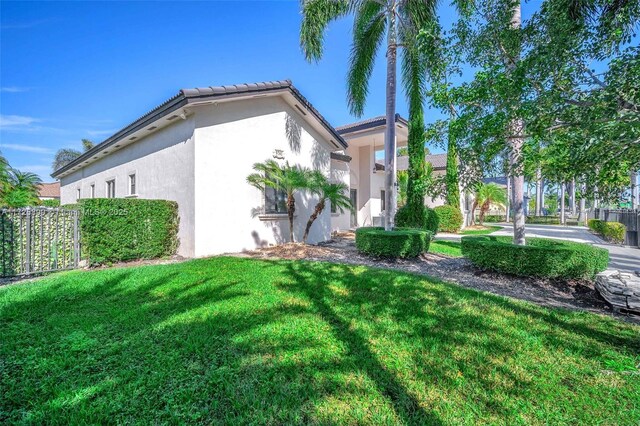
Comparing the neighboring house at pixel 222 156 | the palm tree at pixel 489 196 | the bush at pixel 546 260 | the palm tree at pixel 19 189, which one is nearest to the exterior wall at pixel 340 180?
the neighboring house at pixel 222 156

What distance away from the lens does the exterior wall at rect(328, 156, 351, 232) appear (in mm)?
16141

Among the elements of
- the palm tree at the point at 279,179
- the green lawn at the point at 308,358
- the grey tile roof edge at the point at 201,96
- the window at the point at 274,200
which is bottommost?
the green lawn at the point at 308,358

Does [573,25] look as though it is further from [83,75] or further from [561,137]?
[83,75]

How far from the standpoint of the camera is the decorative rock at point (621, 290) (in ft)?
16.2

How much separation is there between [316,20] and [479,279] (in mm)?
10240

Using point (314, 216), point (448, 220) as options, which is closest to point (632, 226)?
point (448, 220)

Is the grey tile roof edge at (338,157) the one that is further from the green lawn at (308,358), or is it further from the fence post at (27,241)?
the fence post at (27,241)

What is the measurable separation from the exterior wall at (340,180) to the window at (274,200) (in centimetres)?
448

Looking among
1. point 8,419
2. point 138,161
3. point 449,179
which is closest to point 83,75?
point 138,161

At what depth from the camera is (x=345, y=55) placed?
1341 centimetres

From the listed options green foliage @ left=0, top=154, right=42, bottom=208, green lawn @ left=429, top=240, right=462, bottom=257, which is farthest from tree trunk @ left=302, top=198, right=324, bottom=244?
green foliage @ left=0, top=154, right=42, bottom=208

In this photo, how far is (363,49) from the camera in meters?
12.8

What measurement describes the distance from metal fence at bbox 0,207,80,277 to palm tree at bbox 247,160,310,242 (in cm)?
533

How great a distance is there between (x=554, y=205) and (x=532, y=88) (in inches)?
2307
